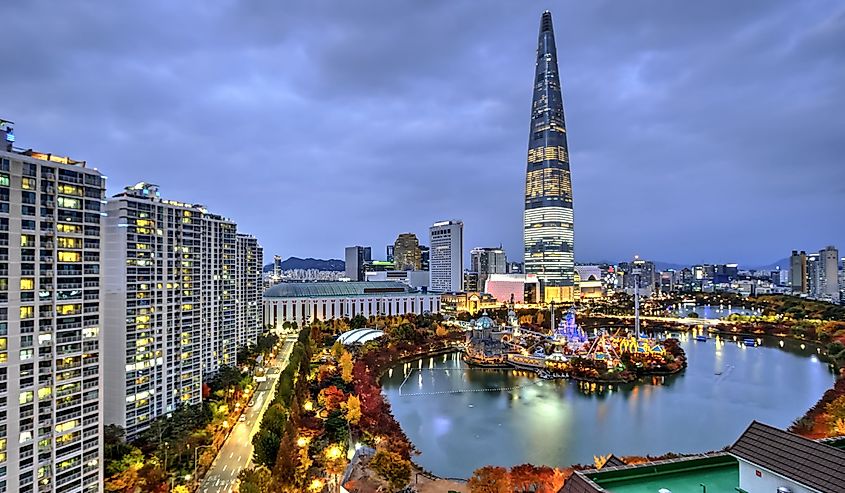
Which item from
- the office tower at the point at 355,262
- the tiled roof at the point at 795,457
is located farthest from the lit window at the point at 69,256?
the office tower at the point at 355,262

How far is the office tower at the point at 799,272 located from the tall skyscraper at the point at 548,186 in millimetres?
35279

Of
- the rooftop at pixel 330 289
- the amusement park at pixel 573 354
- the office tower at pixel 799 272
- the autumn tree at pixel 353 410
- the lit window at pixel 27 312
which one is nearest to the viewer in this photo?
the lit window at pixel 27 312

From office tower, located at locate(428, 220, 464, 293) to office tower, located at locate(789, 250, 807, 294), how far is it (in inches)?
Result: 1952

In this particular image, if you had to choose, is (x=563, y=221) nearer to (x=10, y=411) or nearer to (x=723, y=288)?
(x=723, y=288)

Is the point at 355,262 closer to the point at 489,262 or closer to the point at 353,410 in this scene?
the point at 489,262

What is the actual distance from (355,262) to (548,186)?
32.7m

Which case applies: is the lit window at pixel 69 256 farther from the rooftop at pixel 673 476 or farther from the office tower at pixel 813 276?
the office tower at pixel 813 276

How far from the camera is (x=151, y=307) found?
43.4ft

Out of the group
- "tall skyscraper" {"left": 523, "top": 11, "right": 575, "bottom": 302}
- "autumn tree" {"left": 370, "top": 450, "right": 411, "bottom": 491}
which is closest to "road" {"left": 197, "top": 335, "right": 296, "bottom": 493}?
"autumn tree" {"left": 370, "top": 450, "right": 411, "bottom": 491}

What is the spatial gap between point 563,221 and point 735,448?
186 ft

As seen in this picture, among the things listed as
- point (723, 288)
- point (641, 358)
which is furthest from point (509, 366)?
point (723, 288)

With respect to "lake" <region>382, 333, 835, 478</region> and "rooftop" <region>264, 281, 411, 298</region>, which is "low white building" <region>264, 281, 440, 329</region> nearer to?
"rooftop" <region>264, 281, 411, 298</region>

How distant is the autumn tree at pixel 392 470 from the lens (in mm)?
9844

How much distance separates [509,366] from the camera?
2484 centimetres
